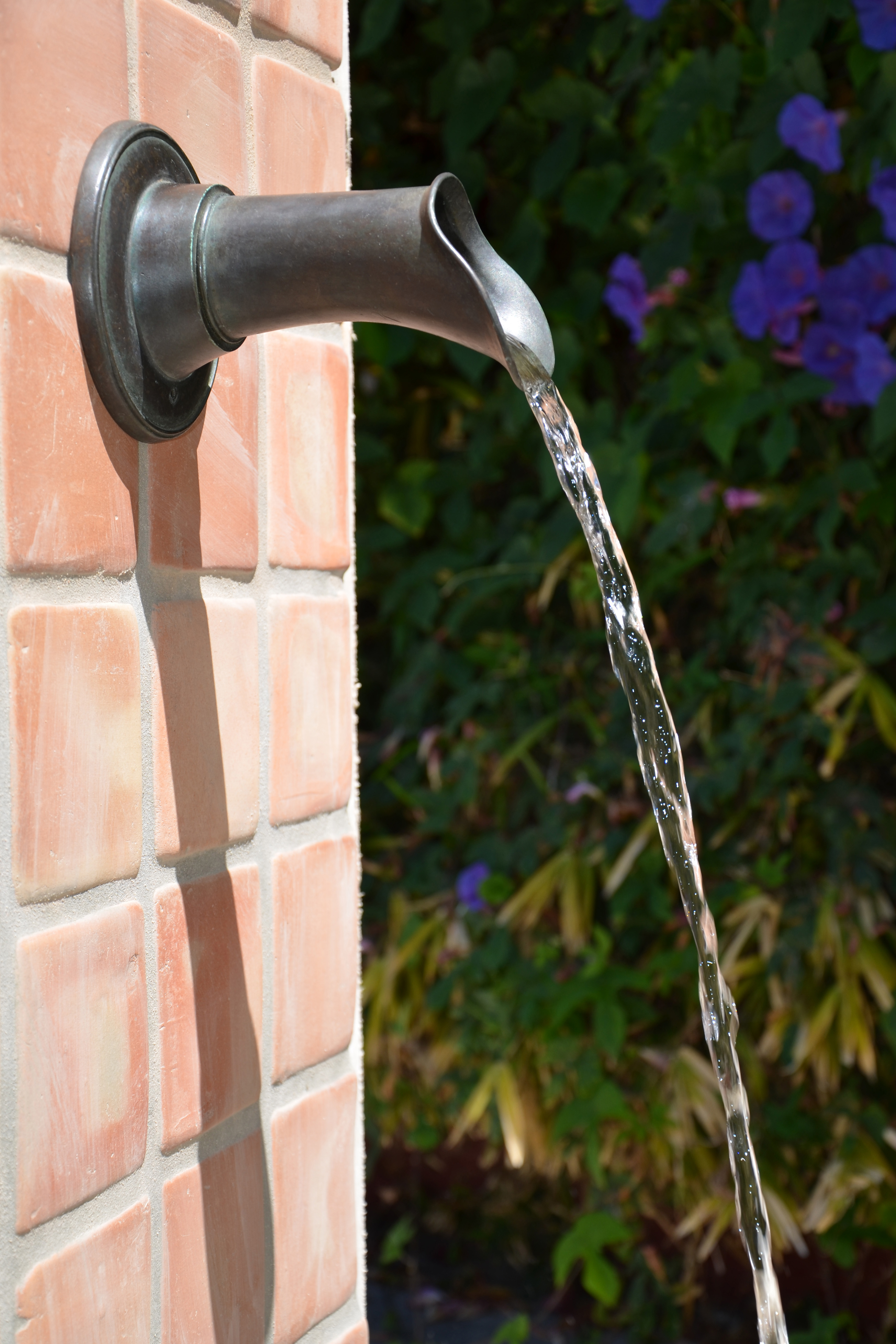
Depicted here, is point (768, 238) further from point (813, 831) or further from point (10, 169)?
point (10, 169)

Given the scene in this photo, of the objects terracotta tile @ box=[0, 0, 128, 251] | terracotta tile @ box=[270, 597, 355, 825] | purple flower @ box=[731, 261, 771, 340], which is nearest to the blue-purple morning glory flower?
purple flower @ box=[731, 261, 771, 340]

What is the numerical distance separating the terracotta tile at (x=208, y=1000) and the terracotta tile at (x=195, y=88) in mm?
226

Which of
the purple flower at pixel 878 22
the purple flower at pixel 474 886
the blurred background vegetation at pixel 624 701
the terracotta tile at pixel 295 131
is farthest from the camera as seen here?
the purple flower at pixel 474 886

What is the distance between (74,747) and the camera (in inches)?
12.7

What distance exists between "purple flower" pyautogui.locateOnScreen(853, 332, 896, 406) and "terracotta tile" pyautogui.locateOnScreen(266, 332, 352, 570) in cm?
108

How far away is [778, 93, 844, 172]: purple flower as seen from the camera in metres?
1.37

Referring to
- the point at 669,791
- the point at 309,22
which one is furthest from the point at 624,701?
the point at 309,22

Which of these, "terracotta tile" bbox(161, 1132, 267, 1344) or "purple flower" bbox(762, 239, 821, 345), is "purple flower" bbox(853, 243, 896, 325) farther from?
"terracotta tile" bbox(161, 1132, 267, 1344)

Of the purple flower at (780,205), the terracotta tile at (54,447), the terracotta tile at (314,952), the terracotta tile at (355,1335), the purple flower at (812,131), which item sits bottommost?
the terracotta tile at (355,1335)

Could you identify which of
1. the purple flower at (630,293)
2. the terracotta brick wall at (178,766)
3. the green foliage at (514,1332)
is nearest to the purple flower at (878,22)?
the purple flower at (630,293)

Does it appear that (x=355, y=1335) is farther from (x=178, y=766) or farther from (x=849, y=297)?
(x=849, y=297)

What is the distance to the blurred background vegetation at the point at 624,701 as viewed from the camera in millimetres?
1558

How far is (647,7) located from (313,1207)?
137cm

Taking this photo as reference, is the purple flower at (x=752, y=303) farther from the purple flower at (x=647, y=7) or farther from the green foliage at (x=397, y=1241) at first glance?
the green foliage at (x=397, y=1241)
